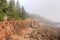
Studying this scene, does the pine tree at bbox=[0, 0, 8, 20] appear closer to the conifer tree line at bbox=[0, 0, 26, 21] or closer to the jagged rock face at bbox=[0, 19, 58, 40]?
the conifer tree line at bbox=[0, 0, 26, 21]

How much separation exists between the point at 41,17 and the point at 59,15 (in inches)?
23.8

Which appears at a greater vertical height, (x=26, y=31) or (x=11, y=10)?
(x=11, y=10)

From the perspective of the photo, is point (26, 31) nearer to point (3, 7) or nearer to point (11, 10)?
point (11, 10)

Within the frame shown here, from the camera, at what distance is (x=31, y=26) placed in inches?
178

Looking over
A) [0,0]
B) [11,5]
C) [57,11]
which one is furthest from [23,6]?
[57,11]

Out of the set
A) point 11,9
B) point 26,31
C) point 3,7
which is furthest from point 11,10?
point 26,31

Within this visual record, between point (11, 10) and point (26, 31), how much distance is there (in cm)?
65

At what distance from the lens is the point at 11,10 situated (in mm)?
4461

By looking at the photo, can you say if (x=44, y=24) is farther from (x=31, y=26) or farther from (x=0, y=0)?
(x=0, y=0)

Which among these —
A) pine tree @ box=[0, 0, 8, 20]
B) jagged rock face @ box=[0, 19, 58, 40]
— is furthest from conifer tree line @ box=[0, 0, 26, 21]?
jagged rock face @ box=[0, 19, 58, 40]

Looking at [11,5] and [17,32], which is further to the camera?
[11,5]

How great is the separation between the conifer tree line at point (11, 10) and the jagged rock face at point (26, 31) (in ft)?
0.51

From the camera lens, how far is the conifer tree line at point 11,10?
A: 14.0ft

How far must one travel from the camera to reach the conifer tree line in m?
4.26
